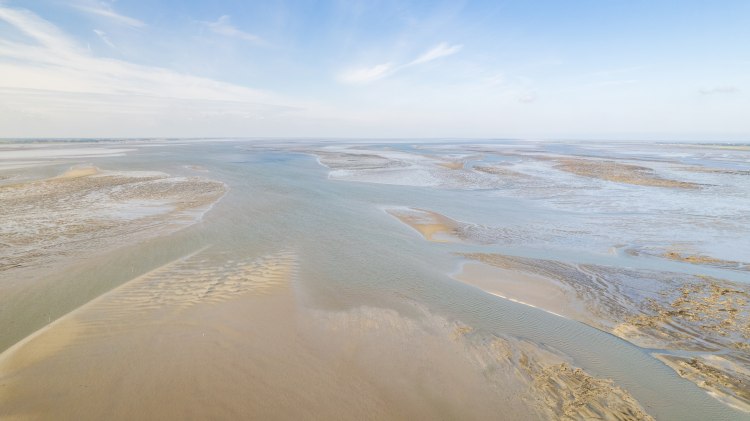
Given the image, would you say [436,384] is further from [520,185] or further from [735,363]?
[520,185]

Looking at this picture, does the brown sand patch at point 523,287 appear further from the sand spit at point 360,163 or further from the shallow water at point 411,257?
the sand spit at point 360,163

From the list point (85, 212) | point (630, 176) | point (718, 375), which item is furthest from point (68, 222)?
point (630, 176)

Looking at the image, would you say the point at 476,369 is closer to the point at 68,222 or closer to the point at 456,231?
the point at 456,231

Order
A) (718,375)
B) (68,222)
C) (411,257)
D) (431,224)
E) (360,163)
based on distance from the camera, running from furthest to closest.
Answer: (360,163)
(431,224)
(68,222)
(411,257)
(718,375)

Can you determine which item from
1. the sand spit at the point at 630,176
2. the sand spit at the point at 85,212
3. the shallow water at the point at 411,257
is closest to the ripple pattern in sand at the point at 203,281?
the shallow water at the point at 411,257

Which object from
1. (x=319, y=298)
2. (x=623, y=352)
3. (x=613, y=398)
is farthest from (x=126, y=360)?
(x=623, y=352)

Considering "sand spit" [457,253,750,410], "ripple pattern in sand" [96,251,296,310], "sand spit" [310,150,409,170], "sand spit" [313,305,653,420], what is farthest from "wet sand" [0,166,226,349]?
"sand spit" [310,150,409,170]
